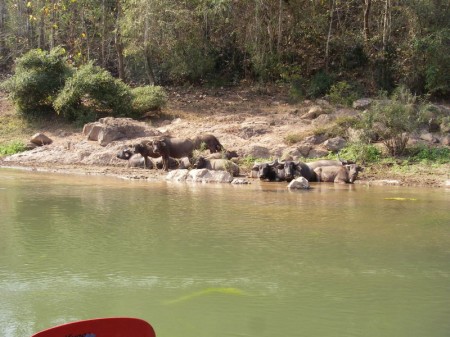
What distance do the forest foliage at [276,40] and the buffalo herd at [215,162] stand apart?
7.20 m

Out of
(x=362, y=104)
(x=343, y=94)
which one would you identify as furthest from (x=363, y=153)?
(x=343, y=94)

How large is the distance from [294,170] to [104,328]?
12536mm

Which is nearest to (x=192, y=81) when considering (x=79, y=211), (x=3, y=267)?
(x=79, y=211)

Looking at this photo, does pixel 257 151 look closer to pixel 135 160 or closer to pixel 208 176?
pixel 208 176

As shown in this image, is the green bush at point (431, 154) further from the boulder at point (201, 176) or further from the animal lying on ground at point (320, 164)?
the boulder at point (201, 176)

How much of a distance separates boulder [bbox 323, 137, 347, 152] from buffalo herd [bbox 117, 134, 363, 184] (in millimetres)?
1787

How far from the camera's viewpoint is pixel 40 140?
21641 millimetres

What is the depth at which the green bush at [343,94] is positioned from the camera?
73.8ft

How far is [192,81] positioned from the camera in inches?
1087

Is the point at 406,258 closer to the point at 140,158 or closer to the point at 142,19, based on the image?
the point at 140,158

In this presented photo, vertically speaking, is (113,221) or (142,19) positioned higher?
(142,19)

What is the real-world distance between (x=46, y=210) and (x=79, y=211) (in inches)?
23.5

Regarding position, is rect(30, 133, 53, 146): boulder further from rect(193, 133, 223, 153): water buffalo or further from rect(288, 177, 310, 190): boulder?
rect(288, 177, 310, 190): boulder

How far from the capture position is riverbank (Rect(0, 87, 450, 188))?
57.2 ft
